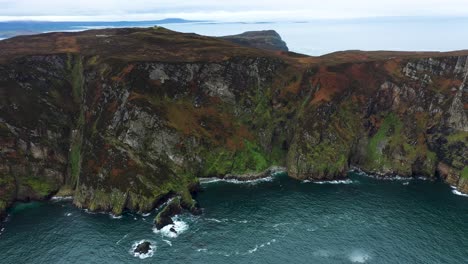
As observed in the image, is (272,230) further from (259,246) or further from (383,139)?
(383,139)

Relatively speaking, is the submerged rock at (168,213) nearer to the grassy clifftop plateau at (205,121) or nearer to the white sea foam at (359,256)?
the grassy clifftop plateau at (205,121)

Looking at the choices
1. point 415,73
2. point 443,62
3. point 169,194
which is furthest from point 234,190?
point 443,62

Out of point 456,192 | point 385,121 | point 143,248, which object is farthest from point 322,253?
point 385,121

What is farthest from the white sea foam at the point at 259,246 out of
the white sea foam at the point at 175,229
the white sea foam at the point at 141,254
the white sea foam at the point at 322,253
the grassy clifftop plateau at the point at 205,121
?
the grassy clifftop plateau at the point at 205,121

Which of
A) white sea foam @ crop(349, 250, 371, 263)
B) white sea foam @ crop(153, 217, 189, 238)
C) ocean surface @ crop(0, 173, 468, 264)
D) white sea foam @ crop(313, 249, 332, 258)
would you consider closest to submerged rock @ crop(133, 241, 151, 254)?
ocean surface @ crop(0, 173, 468, 264)

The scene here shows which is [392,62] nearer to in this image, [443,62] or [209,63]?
[443,62]

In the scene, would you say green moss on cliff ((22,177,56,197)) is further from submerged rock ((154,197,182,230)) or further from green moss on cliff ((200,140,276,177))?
green moss on cliff ((200,140,276,177))
